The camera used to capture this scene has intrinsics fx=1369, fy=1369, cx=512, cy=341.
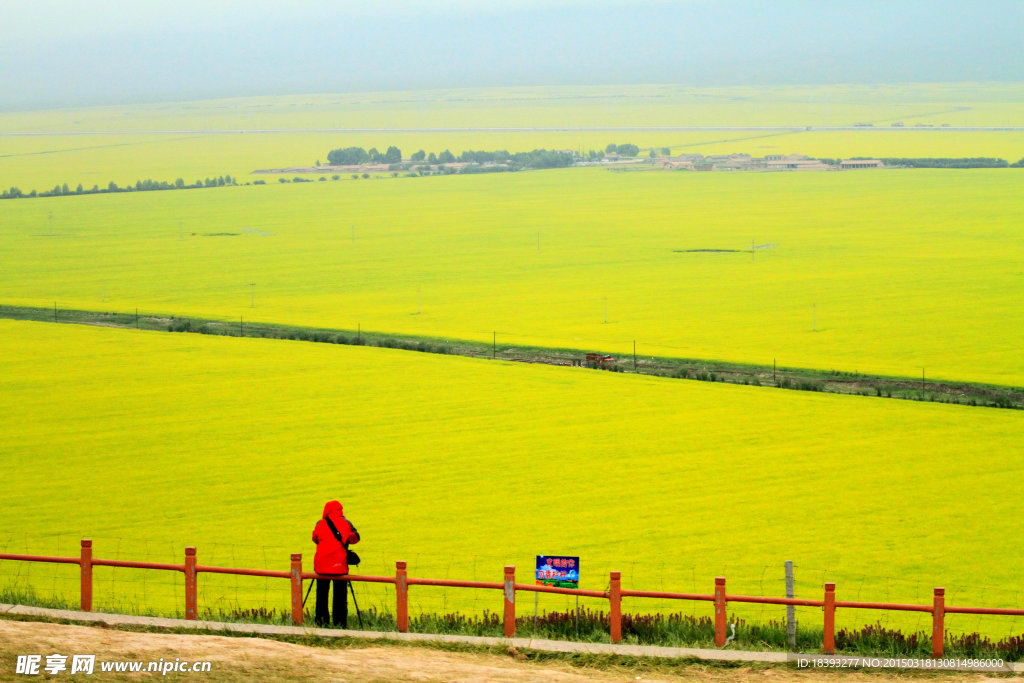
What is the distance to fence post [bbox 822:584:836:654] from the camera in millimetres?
10562

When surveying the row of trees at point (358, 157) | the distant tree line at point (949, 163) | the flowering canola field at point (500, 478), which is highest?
the row of trees at point (358, 157)

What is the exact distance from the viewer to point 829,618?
10.7 metres

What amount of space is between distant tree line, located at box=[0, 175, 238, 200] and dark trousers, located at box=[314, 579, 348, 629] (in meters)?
86.9

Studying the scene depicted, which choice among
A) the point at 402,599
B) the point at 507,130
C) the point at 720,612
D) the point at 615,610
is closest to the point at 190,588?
the point at 402,599

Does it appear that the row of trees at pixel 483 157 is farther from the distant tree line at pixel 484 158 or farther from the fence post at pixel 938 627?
the fence post at pixel 938 627

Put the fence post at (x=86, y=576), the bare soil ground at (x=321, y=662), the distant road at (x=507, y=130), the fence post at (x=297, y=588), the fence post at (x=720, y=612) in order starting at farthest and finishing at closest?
the distant road at (x=507, y=130), the fence post at (x=86, y=576), the fence post at (x=297, y=588), the fence post at (x=720, y=612), the bare soil ground at (x=321, y=662)

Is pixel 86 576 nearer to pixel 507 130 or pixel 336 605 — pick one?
pixel 336 605
